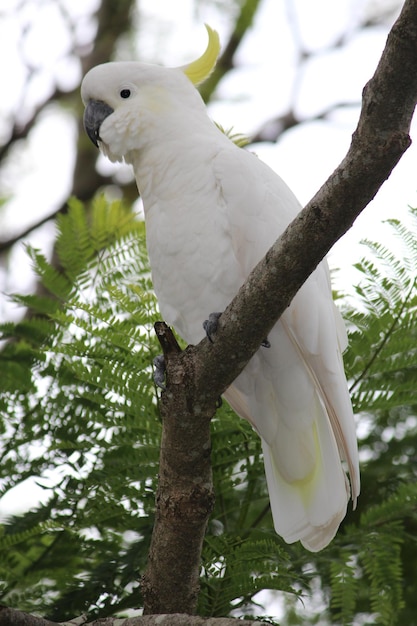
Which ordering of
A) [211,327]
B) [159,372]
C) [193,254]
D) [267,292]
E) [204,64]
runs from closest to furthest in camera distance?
[267,292]
[211,327]
[159,372]
[193,254]
[204,64]

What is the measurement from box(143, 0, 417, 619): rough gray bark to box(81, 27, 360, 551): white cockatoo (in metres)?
0.48

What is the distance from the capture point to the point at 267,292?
6.71 feet

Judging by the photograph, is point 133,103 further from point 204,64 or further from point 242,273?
point 242,273

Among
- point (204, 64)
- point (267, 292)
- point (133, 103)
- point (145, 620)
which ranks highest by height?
point (204, 64)

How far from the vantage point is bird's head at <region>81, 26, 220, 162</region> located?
2918 mm

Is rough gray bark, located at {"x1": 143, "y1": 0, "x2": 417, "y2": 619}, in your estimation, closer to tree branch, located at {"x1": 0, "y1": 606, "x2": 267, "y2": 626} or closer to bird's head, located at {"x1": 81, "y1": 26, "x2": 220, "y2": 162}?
tree branch, located at {"x1": 0, "y1": 606, "x2": 267, "y2": 626}

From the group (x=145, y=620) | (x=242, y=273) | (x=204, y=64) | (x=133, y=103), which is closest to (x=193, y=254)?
(x=242, y=273)

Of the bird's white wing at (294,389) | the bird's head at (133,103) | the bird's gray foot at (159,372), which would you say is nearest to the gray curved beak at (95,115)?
the bird's head at (133,103)

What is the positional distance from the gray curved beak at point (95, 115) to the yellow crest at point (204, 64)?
1.20ft

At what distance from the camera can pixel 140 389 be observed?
2.66 metres

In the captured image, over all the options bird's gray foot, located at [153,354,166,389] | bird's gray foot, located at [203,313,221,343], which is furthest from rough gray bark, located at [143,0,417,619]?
bird's gray foot, located at [153,354,166,389]

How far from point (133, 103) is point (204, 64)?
0.40 metres

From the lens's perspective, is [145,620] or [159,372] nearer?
[145,620]

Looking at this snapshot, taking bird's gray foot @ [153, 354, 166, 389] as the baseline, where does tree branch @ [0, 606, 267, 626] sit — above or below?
below
